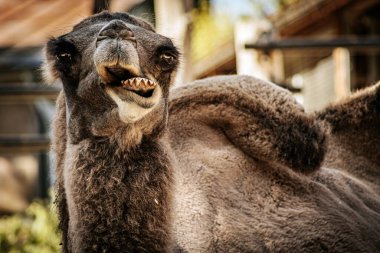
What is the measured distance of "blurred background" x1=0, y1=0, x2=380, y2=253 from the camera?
6.80 meters

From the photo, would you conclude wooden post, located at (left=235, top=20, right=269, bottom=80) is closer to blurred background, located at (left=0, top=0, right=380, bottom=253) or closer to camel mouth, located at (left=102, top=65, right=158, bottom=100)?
blurred background, located at (left=0, top=0, right=380, bottom=253)

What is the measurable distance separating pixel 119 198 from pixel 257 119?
1.00m

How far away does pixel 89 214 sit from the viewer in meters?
2.91

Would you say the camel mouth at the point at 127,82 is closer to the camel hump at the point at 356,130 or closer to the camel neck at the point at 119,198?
the camel neck at the point at 119,198

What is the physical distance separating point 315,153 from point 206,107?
1.72ft

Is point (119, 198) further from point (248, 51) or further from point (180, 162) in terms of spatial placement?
point (248, 51)

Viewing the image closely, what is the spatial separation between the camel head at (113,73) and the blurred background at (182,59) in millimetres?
402

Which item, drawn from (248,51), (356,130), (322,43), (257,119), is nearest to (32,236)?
(248,51)

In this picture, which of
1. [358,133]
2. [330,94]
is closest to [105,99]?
[358,133]

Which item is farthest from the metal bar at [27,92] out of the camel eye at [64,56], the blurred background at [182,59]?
the camel eye at [64,56]

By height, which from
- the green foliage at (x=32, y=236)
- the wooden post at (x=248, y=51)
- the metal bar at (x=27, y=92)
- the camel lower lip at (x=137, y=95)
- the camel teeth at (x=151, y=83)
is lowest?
the green foliage at (x=32, y=236)

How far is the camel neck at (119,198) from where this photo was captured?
2.89m

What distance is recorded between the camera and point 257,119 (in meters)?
3.70

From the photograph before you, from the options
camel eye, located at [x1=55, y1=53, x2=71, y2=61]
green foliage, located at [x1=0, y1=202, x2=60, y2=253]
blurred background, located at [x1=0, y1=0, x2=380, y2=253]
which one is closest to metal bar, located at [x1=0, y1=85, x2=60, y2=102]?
blurred background, located at [x1=0, y1=0, x2=380, y2=253]
